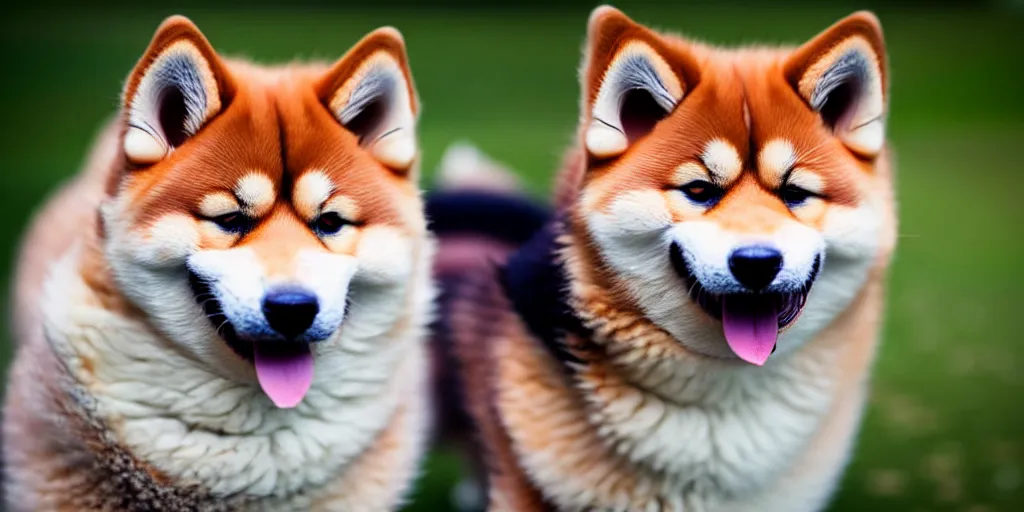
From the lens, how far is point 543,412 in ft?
11.6

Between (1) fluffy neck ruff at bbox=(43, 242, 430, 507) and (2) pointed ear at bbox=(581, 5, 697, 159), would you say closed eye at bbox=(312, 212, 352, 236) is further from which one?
(2) pointed ear at bbox=(581, 5, 697, 159)

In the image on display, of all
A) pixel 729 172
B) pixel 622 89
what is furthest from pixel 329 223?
pixel 729 172

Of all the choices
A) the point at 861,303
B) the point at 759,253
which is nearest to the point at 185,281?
the point at 759,253

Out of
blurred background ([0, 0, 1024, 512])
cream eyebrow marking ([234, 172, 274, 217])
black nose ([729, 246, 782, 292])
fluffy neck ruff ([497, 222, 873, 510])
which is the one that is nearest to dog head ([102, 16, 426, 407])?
cream eyebrow marking ([234, 172, 274, 217])

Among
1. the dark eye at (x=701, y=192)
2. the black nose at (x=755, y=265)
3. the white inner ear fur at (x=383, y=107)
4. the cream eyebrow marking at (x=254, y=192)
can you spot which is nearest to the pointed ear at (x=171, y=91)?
the cream eyebrow marking at (x=254, y=192)

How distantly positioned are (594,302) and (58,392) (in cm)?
163

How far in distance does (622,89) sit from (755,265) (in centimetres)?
69

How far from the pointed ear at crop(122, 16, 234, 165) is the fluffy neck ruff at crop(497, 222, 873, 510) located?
117 centimetres

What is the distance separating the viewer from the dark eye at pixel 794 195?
319cm

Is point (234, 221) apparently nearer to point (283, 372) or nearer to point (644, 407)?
point (283, 372)

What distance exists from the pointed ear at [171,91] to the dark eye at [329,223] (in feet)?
1.41

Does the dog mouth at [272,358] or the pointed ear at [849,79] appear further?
the pointed ear at [849,79]

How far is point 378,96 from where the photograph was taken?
10.7 feet

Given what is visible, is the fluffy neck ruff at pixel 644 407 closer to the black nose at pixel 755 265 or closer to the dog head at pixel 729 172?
the dog head at pixel 729 172
